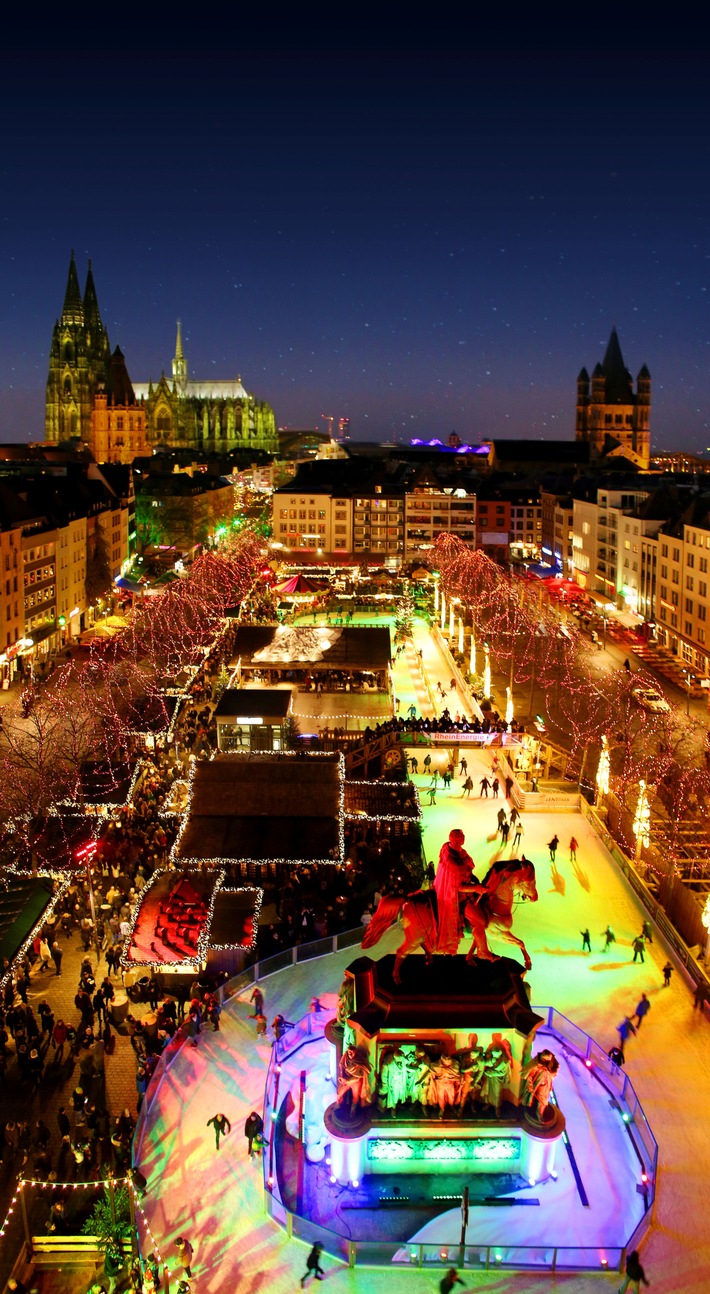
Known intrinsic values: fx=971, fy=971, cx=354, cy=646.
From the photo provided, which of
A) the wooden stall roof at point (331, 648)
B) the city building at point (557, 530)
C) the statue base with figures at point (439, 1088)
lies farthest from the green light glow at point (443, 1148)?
the city building at point (557, 530)

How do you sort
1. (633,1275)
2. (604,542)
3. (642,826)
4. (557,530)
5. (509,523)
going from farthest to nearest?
(509,523) < (557,530) < (604,542) < (642,826) < (633,1275)

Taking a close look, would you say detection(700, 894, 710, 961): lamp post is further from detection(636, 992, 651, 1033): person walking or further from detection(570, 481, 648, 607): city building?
detection(570, 481, 648, 607): city building

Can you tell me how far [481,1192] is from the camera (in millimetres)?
13570

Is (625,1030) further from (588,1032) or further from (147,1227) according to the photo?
(147,1227)

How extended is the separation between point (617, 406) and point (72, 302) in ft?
281

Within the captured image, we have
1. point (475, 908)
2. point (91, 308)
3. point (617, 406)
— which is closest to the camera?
point (475, 908)

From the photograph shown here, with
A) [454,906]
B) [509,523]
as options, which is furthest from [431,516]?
[454,906]

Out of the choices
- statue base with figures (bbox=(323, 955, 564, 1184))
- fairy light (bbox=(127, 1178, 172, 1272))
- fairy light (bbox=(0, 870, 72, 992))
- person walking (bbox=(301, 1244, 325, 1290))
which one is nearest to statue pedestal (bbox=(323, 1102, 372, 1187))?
statue base with figures (bbox=(323, 955, 564, 1184))

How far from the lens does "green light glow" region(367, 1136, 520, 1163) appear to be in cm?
1373

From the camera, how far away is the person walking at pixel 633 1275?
12.0 m

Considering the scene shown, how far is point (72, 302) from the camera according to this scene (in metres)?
153

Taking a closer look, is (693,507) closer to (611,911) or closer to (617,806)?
(617,806)

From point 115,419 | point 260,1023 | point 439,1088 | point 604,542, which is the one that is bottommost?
point 260,1023

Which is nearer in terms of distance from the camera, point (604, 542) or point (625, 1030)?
point (625, 1030)
